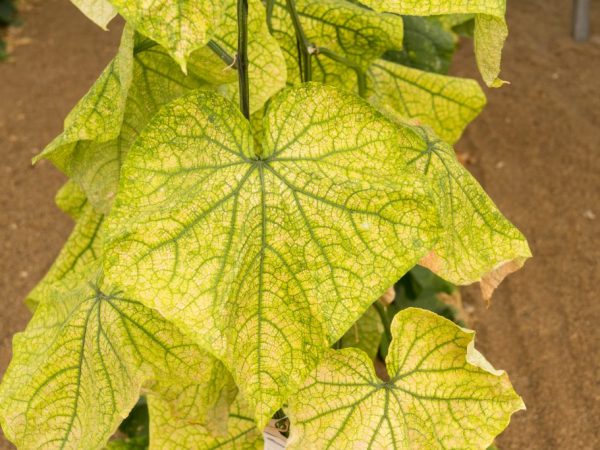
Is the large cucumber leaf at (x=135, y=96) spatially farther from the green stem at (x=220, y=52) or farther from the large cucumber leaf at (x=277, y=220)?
the large cucumber leaf at (x=277, y=220)

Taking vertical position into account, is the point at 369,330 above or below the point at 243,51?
below

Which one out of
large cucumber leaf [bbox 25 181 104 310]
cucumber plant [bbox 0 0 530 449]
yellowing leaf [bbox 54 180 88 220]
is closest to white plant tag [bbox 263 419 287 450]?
cucumber plant [bbox 0 0 530 449]

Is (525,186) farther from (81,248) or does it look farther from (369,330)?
(81,248)

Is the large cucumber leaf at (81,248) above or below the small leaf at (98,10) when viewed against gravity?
below

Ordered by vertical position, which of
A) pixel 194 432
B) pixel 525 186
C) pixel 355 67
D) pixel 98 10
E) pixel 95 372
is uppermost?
pixel 98 10

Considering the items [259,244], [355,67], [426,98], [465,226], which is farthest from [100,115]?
[426,98]

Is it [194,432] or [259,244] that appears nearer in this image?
[259,244]

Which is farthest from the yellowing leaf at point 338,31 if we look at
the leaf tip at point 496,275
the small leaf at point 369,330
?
the small leaf at point 369,330
